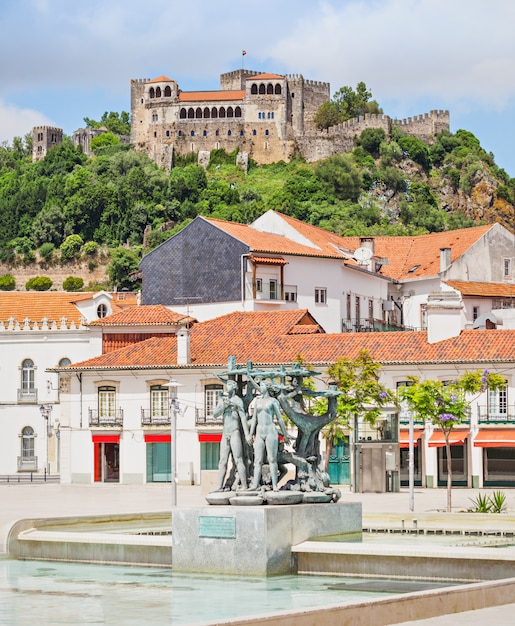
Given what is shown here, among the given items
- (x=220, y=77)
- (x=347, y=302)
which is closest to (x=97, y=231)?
(x=220, y=77)

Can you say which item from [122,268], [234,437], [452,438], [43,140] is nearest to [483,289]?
[452,438]

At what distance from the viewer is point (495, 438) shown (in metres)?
49.9

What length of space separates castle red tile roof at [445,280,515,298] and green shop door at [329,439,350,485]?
92.0 feet

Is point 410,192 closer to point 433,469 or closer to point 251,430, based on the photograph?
point 433,469

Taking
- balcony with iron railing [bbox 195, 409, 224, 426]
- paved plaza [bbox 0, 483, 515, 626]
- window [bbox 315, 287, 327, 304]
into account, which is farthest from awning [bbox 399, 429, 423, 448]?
window [bbox 315, 287, 327, 304]

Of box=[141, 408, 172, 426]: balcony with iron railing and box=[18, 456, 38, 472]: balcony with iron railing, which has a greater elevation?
box=[141, 408, 172, 426]: balcony with iron railing

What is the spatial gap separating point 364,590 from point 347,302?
54493 mm

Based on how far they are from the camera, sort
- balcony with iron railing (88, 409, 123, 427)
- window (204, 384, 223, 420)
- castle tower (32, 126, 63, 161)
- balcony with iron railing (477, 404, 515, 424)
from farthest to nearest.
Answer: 1. castle tower (32, 126, 63, 161)
2. balcony with iron railing (88, 409, 123, 427)
3. window (204, 384, 223, 420)
4. balcony with iron railing (477, 404, 515, 424)

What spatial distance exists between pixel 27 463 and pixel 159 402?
1225 centimetres

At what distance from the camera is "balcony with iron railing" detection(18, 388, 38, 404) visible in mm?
65312

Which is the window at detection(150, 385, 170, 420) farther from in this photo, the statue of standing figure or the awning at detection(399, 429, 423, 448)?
the statue of standing figure

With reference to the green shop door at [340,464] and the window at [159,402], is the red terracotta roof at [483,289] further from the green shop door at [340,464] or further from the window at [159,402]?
the green shop door at [340,464]

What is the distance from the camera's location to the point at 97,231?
487 ft

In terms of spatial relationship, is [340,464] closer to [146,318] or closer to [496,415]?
[496,415]
